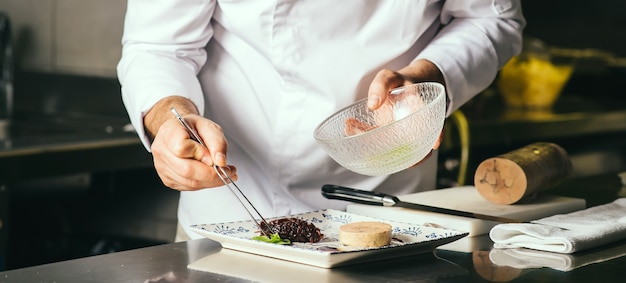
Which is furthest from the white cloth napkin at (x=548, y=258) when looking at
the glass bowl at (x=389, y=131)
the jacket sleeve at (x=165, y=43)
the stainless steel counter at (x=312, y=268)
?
the jacket sleeve at (x=165, y=43)

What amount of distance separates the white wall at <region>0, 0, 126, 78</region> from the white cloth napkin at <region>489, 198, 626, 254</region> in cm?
209

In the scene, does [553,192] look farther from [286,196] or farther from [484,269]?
[484,269]

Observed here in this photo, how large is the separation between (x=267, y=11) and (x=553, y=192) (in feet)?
2.07

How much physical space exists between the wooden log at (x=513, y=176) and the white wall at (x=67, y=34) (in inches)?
73.8

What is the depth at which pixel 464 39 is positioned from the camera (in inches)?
63.5

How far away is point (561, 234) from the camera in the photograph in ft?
4.06

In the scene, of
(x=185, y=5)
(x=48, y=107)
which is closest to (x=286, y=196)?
(x=185, y=5)

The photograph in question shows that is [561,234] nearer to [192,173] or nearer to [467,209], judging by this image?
[467,209]

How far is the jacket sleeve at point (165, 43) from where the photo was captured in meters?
1.54

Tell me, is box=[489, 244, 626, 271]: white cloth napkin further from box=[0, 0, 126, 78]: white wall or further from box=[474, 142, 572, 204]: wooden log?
box=[0, 0, 126, 78]: white wall

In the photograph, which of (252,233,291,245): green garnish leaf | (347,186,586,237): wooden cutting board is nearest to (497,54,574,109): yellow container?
(347,186,586,237): wooden cutting board

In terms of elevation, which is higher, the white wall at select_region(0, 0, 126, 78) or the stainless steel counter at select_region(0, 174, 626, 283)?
the stainless steel counter at select_region(0, 174, 626, 283)

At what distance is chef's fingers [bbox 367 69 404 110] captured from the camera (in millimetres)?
1274

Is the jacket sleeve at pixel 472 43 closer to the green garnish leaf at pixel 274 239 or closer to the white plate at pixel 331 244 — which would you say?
the white plate at pixel 331 244
